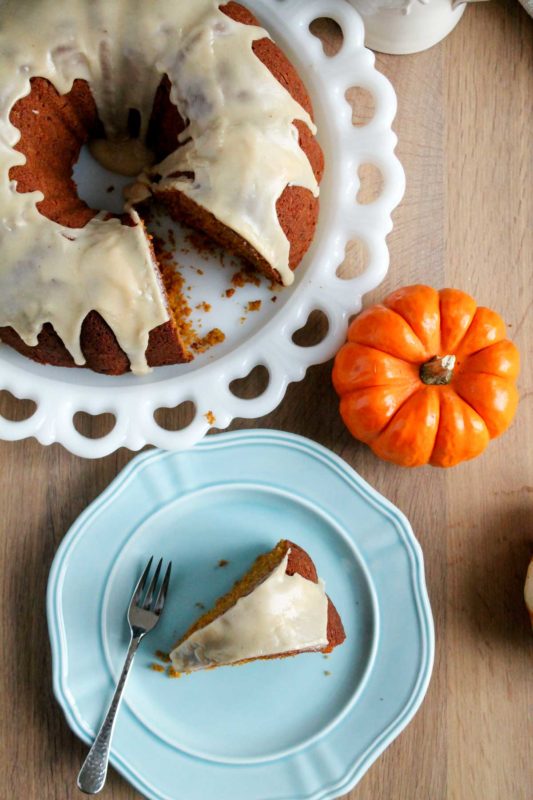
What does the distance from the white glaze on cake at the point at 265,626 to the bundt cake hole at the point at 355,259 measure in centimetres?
70

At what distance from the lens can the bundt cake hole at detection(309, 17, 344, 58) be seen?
72.5 inches

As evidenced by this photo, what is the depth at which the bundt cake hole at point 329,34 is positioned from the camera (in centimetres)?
184

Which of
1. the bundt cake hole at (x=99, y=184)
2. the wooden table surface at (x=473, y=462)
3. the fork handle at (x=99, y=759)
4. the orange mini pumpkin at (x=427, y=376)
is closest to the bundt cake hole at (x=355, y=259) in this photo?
the wooden table surface at (x=473, y=462)

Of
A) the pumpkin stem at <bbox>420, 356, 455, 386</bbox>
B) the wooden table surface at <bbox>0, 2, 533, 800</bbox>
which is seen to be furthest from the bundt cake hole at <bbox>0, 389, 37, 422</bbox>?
the pumpkin stem at <bbox>420, 356, 455, 386</bbox>

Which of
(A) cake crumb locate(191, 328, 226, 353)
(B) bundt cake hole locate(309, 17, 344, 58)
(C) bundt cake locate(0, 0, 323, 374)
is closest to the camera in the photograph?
(C) bundt cake locate(0, 0, 323, 374)

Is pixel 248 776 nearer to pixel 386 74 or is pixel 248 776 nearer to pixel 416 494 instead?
pixel 416 494

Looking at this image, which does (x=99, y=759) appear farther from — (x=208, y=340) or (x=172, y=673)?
(x=208, y=340)

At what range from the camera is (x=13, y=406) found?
182 cm

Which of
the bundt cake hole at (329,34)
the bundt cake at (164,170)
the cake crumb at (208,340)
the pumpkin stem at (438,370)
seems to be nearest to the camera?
the bundt cake at (164,170)

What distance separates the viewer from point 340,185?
1720 mm

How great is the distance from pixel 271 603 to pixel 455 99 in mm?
1283

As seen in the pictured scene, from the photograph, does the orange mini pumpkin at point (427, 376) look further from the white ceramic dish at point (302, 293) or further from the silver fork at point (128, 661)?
the silver fork at point (128, 661)

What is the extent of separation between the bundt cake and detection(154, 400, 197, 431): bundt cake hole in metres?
0.20

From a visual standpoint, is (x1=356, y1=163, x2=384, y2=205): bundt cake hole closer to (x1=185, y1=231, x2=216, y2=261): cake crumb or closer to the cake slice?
(x1=185, y1=231, x2=216, y2=261): cake crumb
